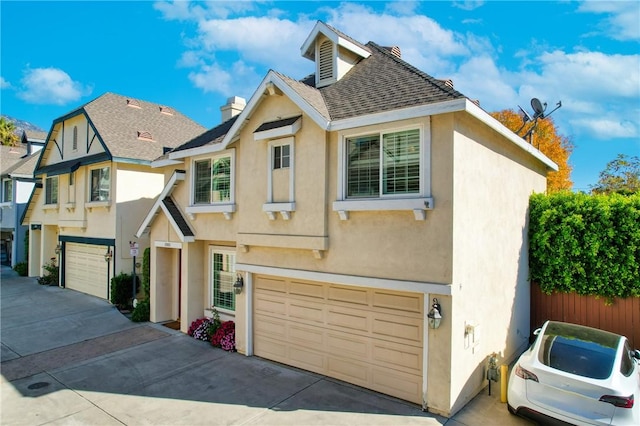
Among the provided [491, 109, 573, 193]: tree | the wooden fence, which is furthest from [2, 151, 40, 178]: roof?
[491, 109, 573, 193]: tree

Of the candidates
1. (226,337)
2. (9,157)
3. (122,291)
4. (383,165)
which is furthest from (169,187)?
(9,157)

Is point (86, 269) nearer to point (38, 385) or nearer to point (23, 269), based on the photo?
point (23, 269)

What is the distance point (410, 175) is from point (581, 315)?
7198 mm

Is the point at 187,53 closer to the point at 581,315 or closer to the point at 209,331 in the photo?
the point at 209,331

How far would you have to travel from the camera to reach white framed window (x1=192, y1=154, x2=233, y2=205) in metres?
11.5

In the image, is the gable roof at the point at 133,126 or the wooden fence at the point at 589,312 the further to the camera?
the gable roof at the point at 133,126

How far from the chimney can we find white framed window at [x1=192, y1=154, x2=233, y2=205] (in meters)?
3.80

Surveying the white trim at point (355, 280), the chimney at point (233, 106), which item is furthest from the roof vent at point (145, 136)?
the white trim at point (355, 280)

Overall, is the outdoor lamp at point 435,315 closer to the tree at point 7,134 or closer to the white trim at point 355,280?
the white trim at point 355,280

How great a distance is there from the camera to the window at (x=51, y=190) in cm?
2064

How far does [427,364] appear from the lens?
24.5 ft

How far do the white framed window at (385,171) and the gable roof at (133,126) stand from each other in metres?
11.4

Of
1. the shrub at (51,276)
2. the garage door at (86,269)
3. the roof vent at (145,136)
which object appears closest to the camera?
the garage door at (86,269)

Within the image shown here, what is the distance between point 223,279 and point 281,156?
5.02 meters
